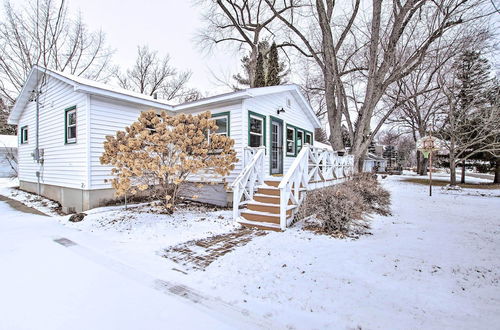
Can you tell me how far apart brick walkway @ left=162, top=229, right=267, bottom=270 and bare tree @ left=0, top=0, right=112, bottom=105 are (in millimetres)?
12207

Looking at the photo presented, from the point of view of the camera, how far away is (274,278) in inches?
120

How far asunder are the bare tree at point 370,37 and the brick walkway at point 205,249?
723cm

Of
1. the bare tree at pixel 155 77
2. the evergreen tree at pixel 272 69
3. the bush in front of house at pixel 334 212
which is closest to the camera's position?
the bush in front of house at pixel 334 212

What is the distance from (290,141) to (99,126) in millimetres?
7252

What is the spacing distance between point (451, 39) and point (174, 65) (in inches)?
888

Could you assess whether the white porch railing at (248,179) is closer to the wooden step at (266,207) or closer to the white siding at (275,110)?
the wooden step at (266,207)

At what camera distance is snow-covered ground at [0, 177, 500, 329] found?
2326 millimetres

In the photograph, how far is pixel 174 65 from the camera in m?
24.8

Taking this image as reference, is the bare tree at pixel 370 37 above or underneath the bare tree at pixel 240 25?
underneath

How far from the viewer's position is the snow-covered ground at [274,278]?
233cm

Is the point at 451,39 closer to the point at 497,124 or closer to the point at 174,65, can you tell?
the point at 497,124

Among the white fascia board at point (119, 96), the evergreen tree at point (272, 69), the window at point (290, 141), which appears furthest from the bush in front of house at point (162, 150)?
the evergreen tree at point (272, 69)

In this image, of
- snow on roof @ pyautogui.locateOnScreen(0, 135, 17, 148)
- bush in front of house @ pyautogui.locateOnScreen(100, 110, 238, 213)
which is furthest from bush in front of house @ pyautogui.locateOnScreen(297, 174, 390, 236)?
snow on roof @ pyautogui.locateOnScreen(0, 135, 17, 148)

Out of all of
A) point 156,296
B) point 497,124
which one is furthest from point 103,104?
point 497,124
